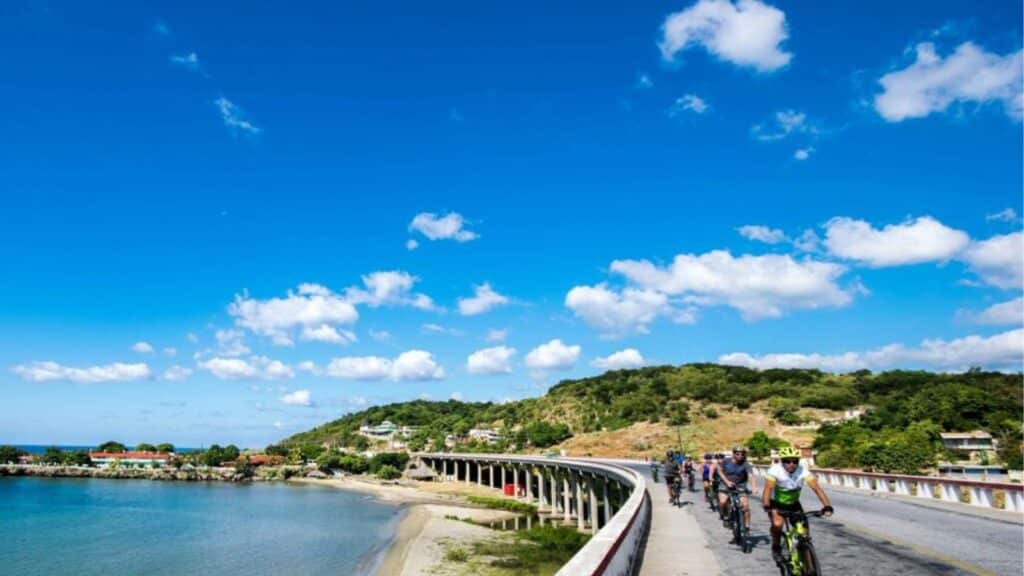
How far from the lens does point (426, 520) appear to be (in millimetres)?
58438

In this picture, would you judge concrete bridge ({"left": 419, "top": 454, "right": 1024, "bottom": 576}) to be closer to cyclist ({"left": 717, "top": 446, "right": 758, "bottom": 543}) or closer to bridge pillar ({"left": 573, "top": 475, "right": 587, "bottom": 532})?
cyclist ({"left": 717, "top": 446, "right": 758, "bottom": 543})

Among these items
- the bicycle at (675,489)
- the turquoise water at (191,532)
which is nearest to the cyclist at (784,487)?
the bicycle at (675,489)

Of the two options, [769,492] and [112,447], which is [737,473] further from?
[112,447]

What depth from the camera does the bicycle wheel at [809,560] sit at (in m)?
8.69

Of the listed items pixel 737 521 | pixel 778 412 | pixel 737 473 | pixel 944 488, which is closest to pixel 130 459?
pixel 778 412

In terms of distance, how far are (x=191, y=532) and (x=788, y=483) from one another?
182 feet

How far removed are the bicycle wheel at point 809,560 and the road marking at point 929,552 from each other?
3.81m

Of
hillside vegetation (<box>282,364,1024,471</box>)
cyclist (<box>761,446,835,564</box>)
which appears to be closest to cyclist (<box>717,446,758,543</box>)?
cyclist (<box>761,446,835,564</box>)

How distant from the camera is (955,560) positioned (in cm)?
1172

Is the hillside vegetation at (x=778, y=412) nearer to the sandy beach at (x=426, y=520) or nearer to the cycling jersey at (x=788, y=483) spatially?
the sandy beach at (x=426, y=520)

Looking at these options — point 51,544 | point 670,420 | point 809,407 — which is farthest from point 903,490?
point 809,407

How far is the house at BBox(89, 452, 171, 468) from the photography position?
446 feet

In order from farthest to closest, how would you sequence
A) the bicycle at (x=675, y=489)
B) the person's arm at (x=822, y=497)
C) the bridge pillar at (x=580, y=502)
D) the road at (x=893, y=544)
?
the bridge pillar at (x=580, y=502), the bicycle at (x=675, y=489), the road at (x=893, y=544), the person's arm at (x=822, y=497)

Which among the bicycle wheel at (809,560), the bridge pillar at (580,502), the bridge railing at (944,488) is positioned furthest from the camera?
the bridge pillar at (580,502)
